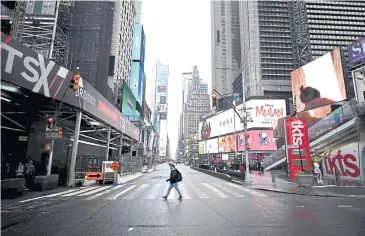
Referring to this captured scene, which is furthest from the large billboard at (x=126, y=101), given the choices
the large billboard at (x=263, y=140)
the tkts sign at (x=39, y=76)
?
the large billboard at (x=263, y=140)

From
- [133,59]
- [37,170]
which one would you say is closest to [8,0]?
[37,170]

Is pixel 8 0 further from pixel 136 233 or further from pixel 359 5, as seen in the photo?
pixel 359 5

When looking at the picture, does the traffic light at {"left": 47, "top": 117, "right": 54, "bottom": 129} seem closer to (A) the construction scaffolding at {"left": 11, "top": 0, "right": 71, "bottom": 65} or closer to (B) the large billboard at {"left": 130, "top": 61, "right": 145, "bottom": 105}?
(A) the construction scaffolding at {"left": 11, "top": 0, "right": 71, "bottom": 65}

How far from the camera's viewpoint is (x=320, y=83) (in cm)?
5531

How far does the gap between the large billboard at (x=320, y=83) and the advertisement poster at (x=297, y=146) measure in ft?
125

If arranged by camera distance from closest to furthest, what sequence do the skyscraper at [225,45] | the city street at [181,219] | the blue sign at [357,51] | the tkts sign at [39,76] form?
the city street at [181,219] < the tkts sign at [39,76] < the blue sign at [357,51] < the skyscraper at [225,45]

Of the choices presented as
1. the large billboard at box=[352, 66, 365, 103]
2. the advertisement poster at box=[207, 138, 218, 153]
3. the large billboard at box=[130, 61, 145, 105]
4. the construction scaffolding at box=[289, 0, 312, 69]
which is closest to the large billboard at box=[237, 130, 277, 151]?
the advertisement poster at box=[207, 138, 218, 153]

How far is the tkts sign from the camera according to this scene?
11164mm

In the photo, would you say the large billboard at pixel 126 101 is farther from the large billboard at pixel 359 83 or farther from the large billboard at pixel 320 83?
the large billboard at pixel 320 83

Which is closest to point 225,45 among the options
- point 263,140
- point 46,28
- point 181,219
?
point 263,140

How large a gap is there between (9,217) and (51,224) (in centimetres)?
195

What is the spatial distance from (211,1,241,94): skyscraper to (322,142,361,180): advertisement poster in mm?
149161

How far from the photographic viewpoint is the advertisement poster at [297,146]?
20.7m

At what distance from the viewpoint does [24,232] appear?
18.8 feet
